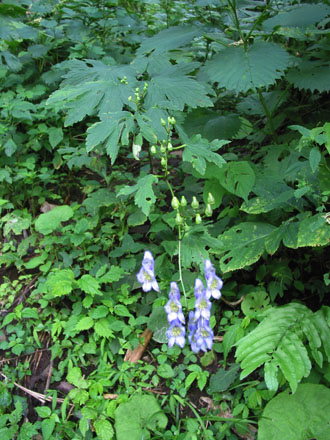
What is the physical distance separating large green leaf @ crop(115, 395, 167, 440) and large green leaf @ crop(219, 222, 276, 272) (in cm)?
78

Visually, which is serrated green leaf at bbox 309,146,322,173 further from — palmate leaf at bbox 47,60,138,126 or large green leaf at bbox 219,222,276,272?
palmate leaf at bbox 47,60,138,126

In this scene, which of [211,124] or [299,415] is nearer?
[299,415]

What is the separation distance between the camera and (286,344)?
5.79ft

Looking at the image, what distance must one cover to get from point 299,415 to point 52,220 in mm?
1875

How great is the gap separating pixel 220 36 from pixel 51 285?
72.0 inches

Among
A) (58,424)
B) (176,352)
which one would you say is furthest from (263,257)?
(58,424)

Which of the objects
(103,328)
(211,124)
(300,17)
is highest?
(300,17)

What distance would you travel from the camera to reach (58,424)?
6.75ft

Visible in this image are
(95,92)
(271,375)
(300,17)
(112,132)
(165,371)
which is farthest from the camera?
(300,17)

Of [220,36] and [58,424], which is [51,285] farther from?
[220,36]

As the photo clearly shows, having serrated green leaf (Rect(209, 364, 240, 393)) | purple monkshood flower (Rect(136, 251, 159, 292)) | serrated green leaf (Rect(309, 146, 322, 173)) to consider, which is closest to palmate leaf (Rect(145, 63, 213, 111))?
serrated green leaf (Rect(309, 146, 322, 173))


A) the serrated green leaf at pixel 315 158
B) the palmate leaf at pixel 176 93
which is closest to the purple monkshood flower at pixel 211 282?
the serrated green leaf at pixel 315 158

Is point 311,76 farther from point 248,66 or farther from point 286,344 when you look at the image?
point 286,344

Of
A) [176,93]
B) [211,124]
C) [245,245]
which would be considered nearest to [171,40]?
[176,93]
